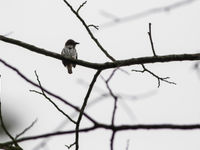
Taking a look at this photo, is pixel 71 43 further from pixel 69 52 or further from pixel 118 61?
pixel 118 61

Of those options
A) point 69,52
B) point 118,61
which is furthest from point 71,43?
point 118,61

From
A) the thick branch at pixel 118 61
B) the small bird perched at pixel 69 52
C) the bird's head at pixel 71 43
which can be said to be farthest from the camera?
the bird's head at pixel 71 43

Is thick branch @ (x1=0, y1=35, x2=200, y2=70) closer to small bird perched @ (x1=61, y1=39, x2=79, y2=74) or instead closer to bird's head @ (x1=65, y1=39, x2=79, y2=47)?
small bird perched @ (x1=61, y1=39, x2=79, y2=74)

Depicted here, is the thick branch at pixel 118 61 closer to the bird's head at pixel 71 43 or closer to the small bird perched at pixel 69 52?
the small bird perched at pixel 69 52

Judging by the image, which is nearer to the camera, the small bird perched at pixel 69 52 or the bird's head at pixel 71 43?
the small bird perched at pixel 69 52

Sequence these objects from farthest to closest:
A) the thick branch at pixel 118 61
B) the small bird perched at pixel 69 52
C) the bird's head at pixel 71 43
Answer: the bird's head at pixel 71 43, the small bird perched at pixel 69 52, the thick branch at pixel 118 61

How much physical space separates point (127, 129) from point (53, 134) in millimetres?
310

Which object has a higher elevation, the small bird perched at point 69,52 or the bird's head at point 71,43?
the bird's head at point 71,43

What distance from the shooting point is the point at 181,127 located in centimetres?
189

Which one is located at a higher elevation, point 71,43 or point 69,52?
point 71,43

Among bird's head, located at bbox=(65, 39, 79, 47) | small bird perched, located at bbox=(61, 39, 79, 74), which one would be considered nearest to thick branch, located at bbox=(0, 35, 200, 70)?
small bird perched, located at bbox=(61, 39, 79, 74)

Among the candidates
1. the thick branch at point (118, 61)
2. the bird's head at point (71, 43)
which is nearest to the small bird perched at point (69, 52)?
the bird's head at point (71, 43)

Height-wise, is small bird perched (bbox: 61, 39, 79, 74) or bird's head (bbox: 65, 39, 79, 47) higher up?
bird's head (bbox: 65, 39, 79, 47)

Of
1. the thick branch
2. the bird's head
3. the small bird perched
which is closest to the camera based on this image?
the thick branch
